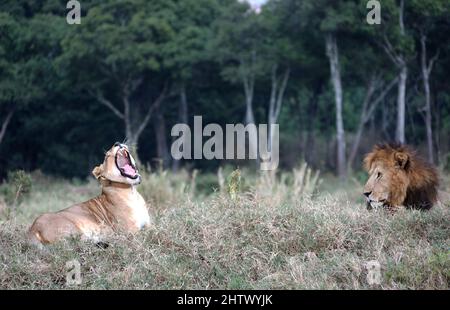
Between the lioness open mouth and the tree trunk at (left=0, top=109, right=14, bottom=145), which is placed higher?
the lioness open mouth

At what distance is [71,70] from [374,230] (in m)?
22.2

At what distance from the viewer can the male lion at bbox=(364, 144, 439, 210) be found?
28.5ft

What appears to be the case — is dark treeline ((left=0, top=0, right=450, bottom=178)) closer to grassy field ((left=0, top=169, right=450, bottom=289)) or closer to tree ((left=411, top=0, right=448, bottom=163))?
tree ((left=411, top=0, right=448, bottom=163))

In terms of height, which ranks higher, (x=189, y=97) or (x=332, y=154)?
(x=189, y=97)

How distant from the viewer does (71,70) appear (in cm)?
2870

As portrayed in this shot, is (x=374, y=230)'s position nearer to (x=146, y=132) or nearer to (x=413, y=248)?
(x=413, y=248)

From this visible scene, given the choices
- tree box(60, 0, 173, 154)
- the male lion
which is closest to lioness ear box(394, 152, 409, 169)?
the male lion

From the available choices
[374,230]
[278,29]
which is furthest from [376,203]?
[278,29]

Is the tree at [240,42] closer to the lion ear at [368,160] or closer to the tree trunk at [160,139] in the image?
the tree trunk at [160,139]

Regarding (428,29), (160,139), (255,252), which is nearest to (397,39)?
(428,29)

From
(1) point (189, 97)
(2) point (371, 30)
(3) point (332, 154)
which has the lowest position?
(3) point (332, 154)

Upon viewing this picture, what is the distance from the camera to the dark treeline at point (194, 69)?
25.3 m

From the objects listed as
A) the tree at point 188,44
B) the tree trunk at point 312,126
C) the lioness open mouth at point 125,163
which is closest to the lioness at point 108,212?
the lioness open mouth at point 125,163

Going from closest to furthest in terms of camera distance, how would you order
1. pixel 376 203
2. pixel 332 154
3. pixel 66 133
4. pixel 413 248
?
pixel 413 248 < pixel 376 203 < pixel 66 133 < pixel 332 154
